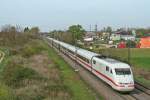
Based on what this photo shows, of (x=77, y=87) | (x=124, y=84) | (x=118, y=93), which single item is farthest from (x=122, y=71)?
(x=77, y=87)

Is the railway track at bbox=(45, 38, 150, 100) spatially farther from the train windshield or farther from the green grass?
the train windshield

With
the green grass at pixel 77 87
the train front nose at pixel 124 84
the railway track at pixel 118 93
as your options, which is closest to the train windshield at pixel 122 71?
the train front nose at pixel 124 84

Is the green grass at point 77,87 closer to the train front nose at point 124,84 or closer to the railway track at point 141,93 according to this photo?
the train front nose at point 124,84

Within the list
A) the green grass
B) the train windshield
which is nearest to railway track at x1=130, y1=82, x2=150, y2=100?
the train windshield

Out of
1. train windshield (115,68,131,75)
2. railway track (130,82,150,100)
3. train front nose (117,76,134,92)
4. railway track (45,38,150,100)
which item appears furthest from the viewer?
train windshield (115,68,131,75)

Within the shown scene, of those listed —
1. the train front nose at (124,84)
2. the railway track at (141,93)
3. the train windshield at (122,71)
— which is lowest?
the railway track at (141,93)

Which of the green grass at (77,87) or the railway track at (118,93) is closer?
the green grass at (77,87)

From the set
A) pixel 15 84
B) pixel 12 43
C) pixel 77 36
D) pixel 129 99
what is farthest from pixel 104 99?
pixel 12 43

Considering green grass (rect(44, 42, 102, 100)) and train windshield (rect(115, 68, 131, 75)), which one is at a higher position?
train windshield (rect(115, 68, 131, 75))

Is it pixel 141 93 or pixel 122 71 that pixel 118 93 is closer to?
pixel 122 71

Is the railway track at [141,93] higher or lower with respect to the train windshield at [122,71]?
lower

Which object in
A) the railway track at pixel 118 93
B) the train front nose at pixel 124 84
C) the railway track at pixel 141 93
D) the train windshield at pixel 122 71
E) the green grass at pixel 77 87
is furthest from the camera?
the train windshield at pixel 122 71

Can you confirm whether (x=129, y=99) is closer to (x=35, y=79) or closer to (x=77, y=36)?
(x=35, y=79)

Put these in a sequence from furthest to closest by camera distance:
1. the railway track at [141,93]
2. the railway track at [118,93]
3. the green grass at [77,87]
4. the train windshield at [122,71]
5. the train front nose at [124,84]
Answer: the train windshield at [122,71] < the train front nose at [124,84] < the railway track at [141,93] < the railway track at [118,93] < the green grass at [77,87]
